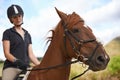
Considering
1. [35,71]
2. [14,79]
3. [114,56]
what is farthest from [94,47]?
[114,56]

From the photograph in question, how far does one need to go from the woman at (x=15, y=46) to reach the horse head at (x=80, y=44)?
0.92m

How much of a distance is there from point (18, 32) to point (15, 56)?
50 centimetres

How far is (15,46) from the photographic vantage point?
302 inches

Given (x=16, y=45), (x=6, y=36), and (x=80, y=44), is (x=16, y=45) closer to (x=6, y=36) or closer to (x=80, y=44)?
(x=6, y=36)

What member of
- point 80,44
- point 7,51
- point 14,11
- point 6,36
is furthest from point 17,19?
point 80,44

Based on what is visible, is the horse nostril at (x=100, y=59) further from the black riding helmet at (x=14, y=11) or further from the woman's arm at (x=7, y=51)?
the black riding helmet at (x=14, y=11)

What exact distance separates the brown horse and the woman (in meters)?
0.41

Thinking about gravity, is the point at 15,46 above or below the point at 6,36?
below

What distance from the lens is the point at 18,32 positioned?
7875 millimetres

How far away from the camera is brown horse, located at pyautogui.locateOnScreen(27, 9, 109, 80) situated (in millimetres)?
6949

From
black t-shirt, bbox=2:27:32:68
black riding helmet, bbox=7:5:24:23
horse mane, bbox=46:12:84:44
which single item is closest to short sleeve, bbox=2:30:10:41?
black t-shirt, bbox=2:27:32:68

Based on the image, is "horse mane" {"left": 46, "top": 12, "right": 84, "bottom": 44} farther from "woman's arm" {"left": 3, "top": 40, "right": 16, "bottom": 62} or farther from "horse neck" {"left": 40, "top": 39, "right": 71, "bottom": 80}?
"woman's arm" {"left": 3, "top": 40, "right": 16, "bottom": 62}

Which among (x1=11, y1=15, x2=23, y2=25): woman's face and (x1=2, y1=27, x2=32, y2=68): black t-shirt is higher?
(x1=11, y1=15, x2=23, y2=25): woman's face

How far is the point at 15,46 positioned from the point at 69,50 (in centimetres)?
119
